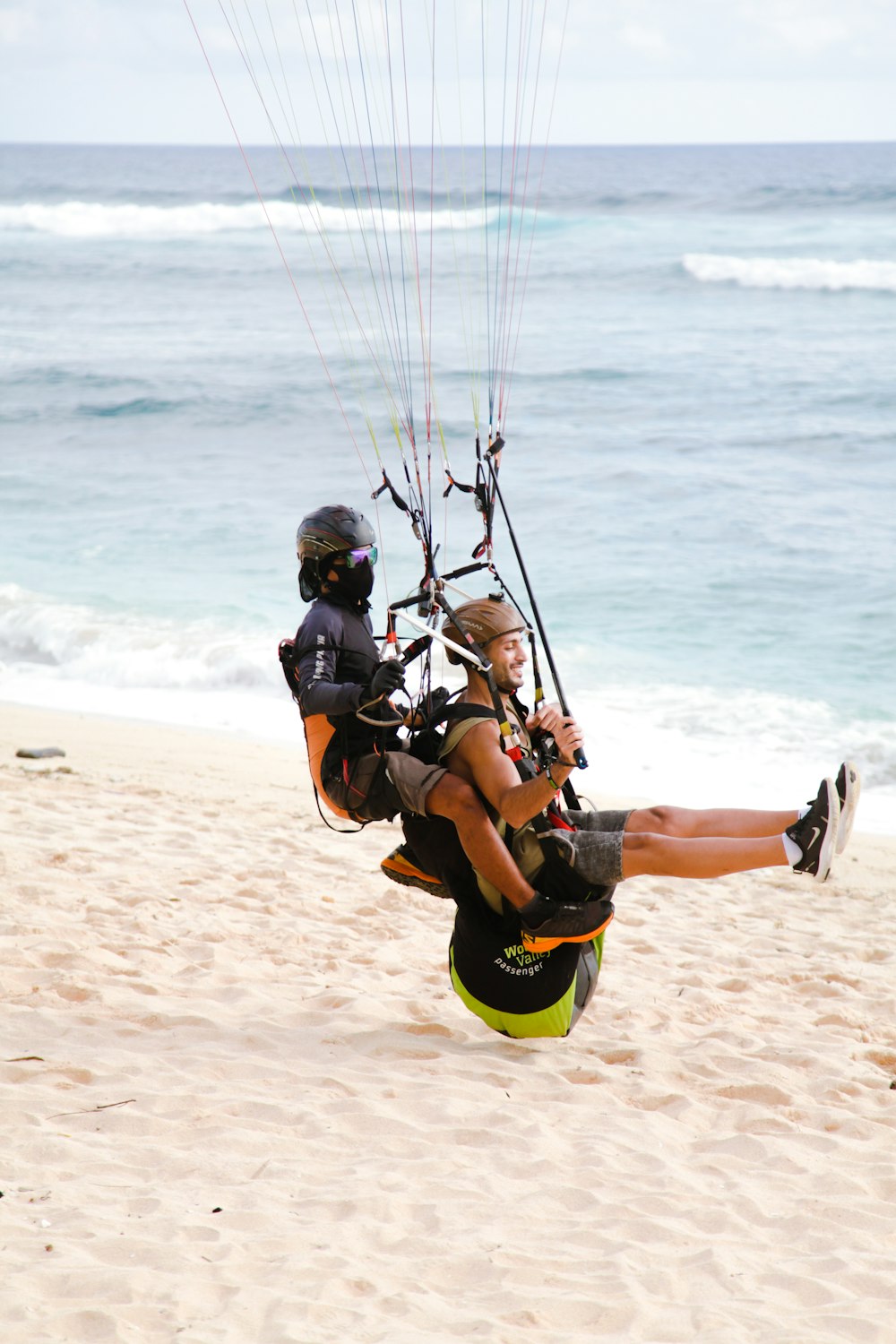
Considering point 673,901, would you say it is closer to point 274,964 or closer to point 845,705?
point 274,964

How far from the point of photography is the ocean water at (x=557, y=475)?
1026 cm

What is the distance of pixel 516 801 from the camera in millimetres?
3770

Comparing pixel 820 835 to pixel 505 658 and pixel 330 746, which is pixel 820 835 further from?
pixel 330 746

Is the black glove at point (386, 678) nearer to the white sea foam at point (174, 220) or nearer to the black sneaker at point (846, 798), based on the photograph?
the black sneaker at point (846, 798)

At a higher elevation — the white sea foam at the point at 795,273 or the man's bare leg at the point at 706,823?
the white sea foam at the point at 795,273

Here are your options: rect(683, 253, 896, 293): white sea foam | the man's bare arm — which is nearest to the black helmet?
the man's bare arm

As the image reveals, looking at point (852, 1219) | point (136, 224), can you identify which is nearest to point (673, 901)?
point (852, 1219)

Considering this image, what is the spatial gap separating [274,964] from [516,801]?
1.68 metres

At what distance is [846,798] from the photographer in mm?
3703

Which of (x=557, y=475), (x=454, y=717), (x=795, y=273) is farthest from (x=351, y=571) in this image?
(x=795, y=273)

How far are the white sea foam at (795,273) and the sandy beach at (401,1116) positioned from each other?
89.4 ft

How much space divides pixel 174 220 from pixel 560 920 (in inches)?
1979

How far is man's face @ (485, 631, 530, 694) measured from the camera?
3.97m

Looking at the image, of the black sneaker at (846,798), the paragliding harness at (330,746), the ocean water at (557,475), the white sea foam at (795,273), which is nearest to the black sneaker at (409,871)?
the paragliding harness at (330,746)
